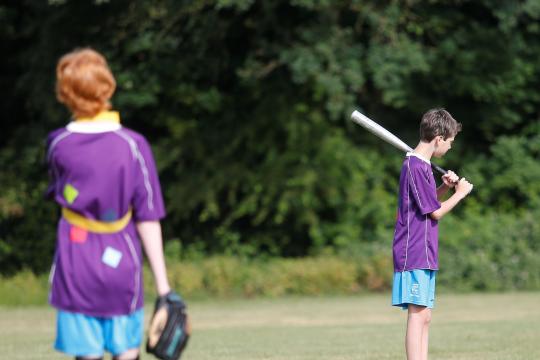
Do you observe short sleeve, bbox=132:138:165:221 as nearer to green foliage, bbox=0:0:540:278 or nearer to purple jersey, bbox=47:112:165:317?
purple jersey, bbox=47:112:165:317

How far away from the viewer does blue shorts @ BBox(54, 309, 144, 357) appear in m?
4.51

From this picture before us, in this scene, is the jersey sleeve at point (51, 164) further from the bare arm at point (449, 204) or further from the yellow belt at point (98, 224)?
the bare arm at point (449, 204)

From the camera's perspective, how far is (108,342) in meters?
4.55

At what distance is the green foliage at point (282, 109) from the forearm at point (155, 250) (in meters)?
15.9

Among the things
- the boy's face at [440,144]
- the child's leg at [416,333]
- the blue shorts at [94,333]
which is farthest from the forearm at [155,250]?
the boy's face at [440,144]

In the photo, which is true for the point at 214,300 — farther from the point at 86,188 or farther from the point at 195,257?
the point at 86,188

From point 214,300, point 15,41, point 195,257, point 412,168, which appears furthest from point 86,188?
point 15,41

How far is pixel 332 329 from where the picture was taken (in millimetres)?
13375

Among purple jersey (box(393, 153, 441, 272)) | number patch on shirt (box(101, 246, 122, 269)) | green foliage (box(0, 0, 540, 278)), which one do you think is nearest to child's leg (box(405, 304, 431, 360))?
purple jersey (box(393, 153, 441, 272))

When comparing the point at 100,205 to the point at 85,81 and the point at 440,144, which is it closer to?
the point at 85,81

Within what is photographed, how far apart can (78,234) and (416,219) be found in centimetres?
298

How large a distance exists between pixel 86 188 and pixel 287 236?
19086 millimetres

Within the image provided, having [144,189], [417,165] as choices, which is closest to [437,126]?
[417,165]

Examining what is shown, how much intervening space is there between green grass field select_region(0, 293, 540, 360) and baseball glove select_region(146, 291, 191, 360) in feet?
17.2
